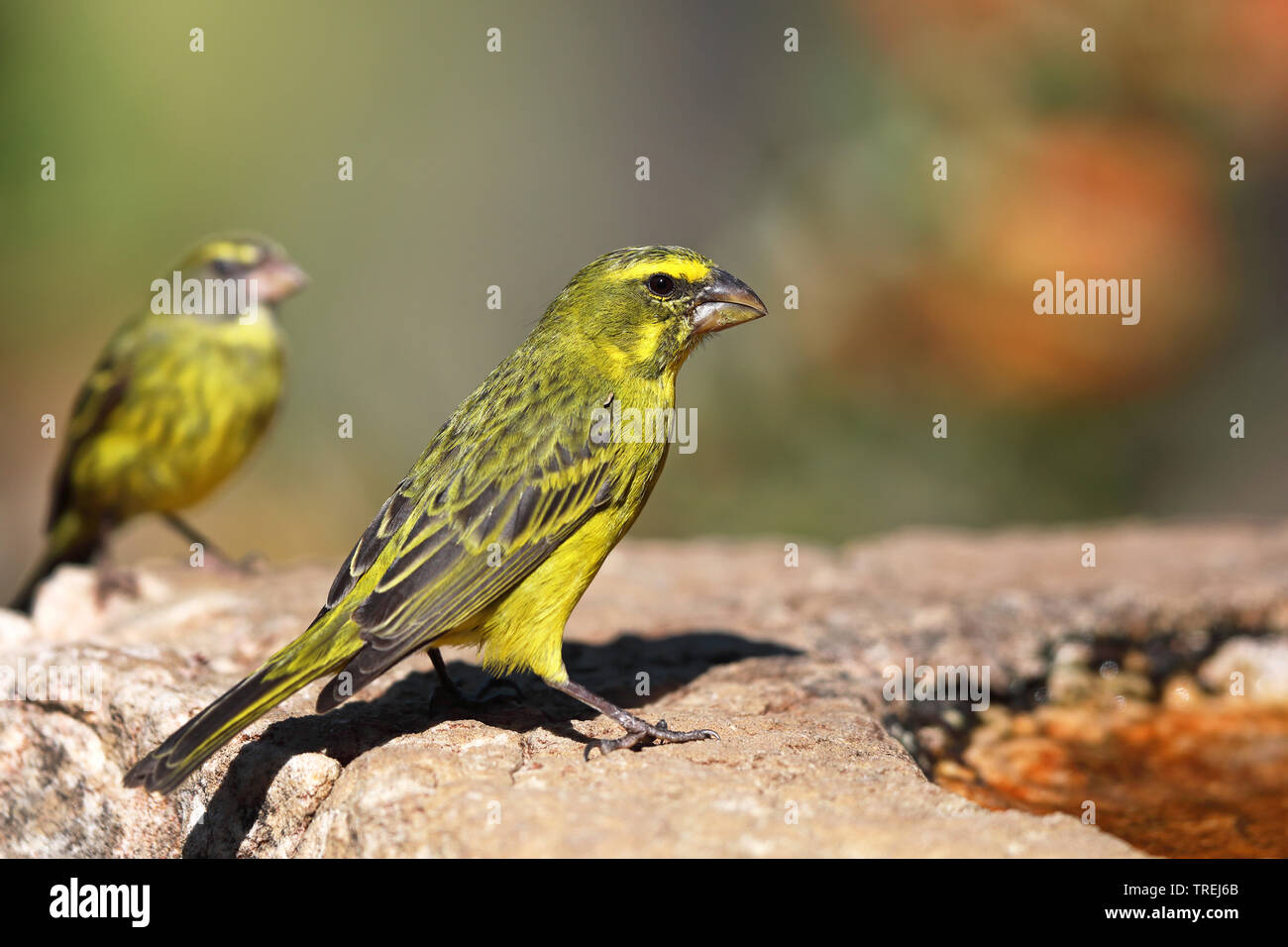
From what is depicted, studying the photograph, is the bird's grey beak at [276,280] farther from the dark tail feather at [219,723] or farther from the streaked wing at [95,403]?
the dark tail feather at [219,723]

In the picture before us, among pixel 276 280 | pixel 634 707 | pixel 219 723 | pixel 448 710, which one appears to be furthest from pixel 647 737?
pixel 276 280

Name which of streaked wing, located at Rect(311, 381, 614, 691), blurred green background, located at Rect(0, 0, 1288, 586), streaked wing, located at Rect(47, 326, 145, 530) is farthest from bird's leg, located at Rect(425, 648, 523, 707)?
blurred green background, located at Rect(0, 0, 1288, 586)

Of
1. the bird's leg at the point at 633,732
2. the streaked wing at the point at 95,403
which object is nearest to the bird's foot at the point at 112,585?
the streaked wing at the point at 95,403

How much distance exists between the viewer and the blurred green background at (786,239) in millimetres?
8531

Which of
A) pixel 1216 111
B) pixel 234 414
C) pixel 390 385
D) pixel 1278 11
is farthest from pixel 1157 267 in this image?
pixel 234 414

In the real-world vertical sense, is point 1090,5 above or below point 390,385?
above

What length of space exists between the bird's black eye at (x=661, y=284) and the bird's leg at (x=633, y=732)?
1.28 m

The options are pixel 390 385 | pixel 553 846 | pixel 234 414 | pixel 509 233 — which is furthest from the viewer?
pixel 509 233

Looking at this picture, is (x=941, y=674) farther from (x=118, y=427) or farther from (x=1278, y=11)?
(x=1278, y=11)

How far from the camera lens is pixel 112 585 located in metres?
5.58

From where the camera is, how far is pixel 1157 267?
28.7 feet

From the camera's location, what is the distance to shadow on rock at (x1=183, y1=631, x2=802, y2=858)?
3383mm

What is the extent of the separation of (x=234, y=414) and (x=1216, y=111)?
6.86m

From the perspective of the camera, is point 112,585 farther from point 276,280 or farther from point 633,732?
point 633,732
